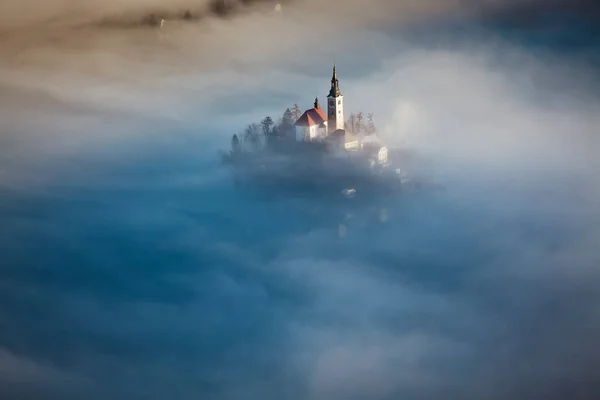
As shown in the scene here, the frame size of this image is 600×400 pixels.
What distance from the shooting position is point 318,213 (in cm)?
1100

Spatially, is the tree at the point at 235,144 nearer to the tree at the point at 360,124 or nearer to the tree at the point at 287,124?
the tree at the point at 287,124

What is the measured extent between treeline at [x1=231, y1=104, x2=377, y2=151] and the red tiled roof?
0.15 m

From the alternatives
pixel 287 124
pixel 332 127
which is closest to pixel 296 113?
pixel 287 124

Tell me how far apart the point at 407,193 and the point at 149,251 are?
4413 mm

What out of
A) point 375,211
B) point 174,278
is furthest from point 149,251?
point 375,211

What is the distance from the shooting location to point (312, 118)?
10.5 meters

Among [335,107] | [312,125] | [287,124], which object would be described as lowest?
[312,125]

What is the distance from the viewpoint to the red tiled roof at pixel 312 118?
412 inches

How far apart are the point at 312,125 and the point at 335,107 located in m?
0.47

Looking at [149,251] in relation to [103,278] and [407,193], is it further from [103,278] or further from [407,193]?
[407,193]

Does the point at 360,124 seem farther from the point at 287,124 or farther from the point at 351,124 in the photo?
the point at 287,124

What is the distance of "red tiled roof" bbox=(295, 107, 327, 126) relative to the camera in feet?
34.4

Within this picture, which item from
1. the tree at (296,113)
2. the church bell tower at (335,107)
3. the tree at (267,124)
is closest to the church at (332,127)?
the church bell tower at (335,107)

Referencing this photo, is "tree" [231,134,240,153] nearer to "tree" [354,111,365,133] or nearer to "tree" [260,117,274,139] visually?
"tree" [260,117,274,139]
